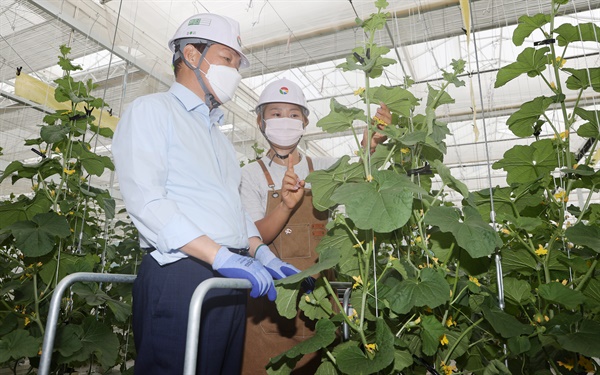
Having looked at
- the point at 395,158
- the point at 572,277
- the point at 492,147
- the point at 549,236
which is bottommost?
the point at 572,277

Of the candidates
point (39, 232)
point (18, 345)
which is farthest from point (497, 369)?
point (18, 345)

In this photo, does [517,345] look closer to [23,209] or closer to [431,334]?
[431,334]

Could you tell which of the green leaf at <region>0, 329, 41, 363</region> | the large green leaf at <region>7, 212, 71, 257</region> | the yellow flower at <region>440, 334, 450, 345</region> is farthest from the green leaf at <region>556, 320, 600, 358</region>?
the green leaf at <region>0, 329, 41, 363</region>

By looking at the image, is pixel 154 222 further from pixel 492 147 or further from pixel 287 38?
pixel 492 147

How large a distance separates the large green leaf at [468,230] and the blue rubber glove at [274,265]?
527mm

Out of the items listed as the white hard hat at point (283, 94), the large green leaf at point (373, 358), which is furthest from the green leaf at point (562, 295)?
the white hard hat at point (283, 94)

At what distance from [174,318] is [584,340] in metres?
1.08

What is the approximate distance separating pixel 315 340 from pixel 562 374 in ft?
2.69

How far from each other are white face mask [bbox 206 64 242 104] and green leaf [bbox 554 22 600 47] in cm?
110

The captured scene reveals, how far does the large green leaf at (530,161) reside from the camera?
56.1 inches

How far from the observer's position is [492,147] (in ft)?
43.0

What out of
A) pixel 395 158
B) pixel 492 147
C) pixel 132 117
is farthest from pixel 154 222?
pixel 492 147

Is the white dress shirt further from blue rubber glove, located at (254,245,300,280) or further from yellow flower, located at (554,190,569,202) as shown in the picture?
yellow flower, located at (554,190,569,202)

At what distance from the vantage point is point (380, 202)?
1.02 m
